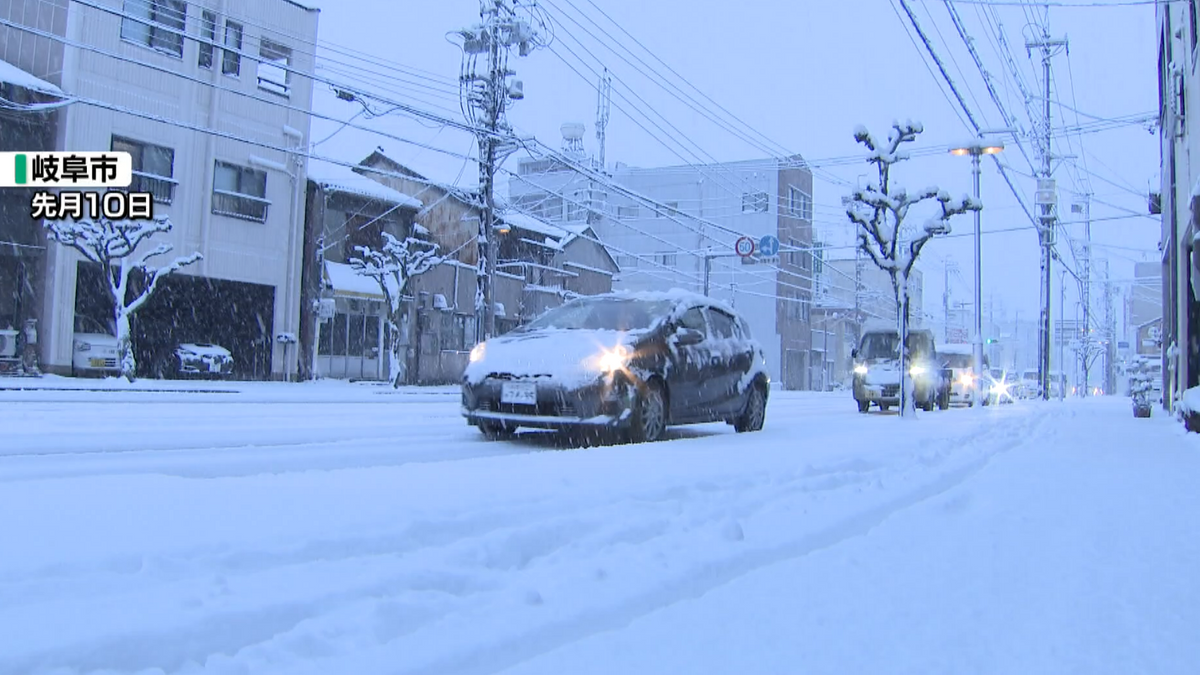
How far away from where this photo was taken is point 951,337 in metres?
76.8

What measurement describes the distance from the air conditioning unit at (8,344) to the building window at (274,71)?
28.4ft

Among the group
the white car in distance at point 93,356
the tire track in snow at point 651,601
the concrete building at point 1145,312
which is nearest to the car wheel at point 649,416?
the tire track in snow at point 651,601

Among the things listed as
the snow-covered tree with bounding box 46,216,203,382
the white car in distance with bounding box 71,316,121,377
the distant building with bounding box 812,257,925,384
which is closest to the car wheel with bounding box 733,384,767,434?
the snow-covered tree with bounding box 46,216,203,382

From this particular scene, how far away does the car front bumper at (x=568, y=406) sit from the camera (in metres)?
7.34

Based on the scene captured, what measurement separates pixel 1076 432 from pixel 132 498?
1122 cm

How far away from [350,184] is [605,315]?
62.7 ft

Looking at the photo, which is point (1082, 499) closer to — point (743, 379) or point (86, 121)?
point (743, 379)

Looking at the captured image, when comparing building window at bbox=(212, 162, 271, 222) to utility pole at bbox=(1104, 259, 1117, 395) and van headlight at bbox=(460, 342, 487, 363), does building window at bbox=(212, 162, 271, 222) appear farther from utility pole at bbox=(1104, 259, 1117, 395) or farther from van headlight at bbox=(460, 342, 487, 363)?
utility pole at bbox=(1104, 259, 1117, 395)

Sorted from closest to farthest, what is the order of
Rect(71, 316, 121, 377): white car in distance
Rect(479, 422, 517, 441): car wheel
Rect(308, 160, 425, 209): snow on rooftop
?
Rect(479, 422, 517, 441): car wheel, Rect(71, 316, 121, 377): white car in distance, Rect(308, 160, 425, 209): snow on rooftop

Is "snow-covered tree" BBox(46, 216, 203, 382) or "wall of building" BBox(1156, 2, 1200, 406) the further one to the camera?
"snow-covered tree" BBox(46, 216, 203, 382)

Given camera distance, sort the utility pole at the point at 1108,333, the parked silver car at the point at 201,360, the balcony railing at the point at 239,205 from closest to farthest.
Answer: the parked silver car at the point at 201,360
the balcony railing at the point at 239,205
the utility pole at the point at 1108,333

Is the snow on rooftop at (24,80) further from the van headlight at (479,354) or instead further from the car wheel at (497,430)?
the car wheel at (497,430)

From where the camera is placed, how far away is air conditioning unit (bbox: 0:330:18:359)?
60.8 feet

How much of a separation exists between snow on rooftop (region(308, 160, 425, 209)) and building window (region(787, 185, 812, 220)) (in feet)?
90.4
